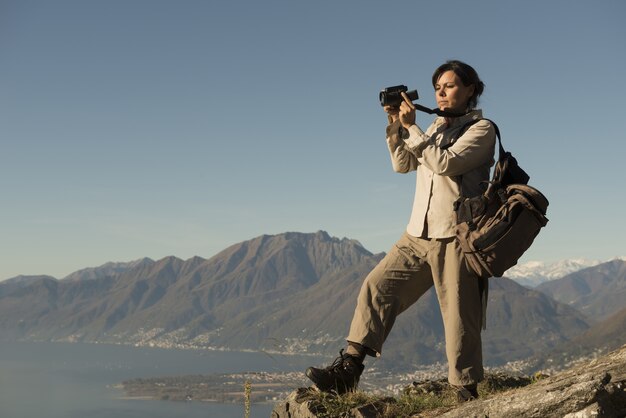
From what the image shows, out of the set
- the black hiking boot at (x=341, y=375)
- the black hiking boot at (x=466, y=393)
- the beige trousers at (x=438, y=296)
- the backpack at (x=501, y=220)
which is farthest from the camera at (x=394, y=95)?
the black hiking boot at (x=466, y=393)

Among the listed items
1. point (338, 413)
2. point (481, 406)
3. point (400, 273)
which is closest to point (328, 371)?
point (338, 413)

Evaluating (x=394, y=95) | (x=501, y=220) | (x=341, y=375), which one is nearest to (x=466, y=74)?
(x=394, y=95)

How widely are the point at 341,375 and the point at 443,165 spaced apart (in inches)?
Answer: 80.8

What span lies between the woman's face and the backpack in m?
0.73

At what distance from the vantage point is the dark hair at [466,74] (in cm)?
536

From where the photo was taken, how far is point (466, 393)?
5207 mm

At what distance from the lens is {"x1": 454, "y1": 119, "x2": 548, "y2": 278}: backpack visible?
4633 mm

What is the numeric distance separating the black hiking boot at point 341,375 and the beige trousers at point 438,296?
8.2 inches

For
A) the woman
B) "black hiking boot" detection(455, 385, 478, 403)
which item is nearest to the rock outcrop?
"black hiking boot" detection(455, 385, 478, 403)

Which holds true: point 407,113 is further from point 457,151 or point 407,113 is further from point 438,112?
point 457,151

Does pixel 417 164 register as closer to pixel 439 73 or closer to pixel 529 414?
pixel 439 73

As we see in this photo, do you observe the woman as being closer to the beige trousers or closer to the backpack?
the beige trousers

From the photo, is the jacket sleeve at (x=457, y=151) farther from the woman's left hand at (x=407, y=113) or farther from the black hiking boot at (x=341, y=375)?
the black hiking boot at (x=341, y=375)

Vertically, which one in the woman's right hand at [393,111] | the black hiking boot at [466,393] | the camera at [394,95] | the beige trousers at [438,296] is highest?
the camera at [394,95]
